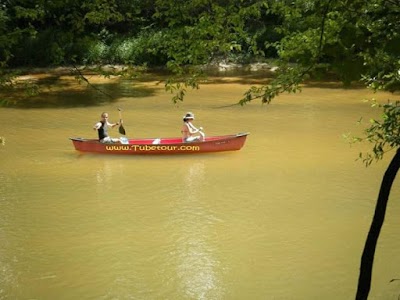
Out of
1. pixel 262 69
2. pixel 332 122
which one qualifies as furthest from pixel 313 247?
pixel 262 69

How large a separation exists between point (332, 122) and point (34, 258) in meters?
10.6

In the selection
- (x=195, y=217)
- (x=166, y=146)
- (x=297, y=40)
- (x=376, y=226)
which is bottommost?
(x=195, y=217)

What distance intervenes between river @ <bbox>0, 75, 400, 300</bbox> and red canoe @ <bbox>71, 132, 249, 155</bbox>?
7.1 inches

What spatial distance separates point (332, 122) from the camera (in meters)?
16.2

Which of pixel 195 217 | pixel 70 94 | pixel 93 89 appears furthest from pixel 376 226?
pixel 93 89

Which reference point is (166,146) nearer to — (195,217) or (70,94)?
(195,217)

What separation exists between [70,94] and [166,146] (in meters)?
10.7

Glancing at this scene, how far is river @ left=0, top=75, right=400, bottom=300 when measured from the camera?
7293 mm

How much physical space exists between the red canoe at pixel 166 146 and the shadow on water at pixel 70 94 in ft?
18.6

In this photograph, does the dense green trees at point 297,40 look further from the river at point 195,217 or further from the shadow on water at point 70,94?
the shadow on water at point 70,94

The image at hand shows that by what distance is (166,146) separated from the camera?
41.5ft

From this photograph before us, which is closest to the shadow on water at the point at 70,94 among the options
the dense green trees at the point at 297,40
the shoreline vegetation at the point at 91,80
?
the shoreline vegetation at the point at 91,80

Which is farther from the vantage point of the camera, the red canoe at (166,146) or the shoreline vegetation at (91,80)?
the shoreline vegetation at (91,80)

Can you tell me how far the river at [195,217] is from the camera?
7.29 meters
